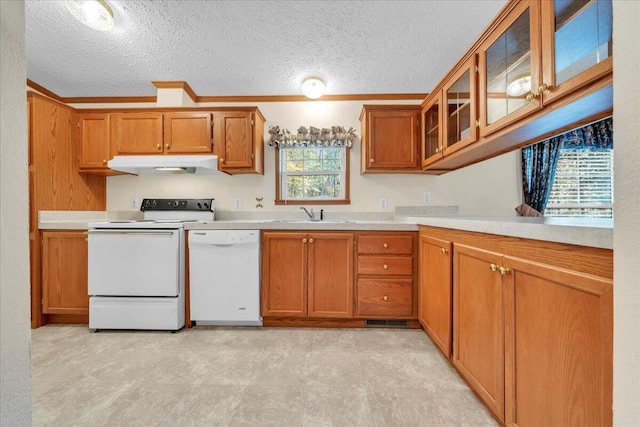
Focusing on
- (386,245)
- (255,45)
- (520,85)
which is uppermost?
(255,45)

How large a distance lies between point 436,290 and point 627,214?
150cm

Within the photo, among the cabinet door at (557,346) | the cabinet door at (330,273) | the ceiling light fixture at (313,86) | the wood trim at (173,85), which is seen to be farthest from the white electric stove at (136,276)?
the cabinet door at (557,346)

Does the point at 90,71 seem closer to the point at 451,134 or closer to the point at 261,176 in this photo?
the point at 261,176

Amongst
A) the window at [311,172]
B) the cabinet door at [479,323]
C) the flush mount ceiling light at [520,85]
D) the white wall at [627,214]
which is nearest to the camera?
the white wall at [627,214]

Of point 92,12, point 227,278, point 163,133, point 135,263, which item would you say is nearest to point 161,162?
point 163,133

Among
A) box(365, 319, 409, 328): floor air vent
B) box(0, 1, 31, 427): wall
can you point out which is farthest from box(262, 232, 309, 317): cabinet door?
box(0, 1, 31, 427): wall

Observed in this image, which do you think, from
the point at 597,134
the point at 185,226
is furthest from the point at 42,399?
the point at 597,134

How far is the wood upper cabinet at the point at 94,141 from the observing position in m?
2.79

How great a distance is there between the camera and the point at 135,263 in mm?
2314

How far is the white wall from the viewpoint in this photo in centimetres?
51

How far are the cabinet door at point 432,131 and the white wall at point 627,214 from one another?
184 cm

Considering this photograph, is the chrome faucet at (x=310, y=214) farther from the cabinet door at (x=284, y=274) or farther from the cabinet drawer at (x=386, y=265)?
the cabinet drawer at (x=386, y=265)

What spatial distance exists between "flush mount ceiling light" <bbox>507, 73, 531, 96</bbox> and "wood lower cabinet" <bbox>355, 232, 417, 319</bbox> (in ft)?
4.01

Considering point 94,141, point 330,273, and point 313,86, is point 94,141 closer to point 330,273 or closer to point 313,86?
point 313,86
